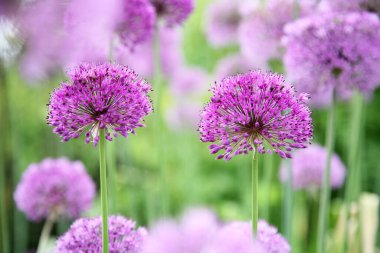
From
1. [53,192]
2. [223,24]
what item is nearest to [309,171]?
[223,24]

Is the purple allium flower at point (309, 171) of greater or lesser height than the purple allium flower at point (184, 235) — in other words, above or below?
below

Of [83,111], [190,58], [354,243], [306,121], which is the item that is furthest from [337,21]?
[190,58]

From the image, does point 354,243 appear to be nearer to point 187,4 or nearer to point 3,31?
point 187,4

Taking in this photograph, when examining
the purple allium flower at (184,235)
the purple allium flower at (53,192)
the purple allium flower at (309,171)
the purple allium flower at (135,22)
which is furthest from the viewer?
the purple allium flower at (309,171)

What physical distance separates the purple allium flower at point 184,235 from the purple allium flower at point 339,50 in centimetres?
75

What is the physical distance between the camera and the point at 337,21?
1050mm

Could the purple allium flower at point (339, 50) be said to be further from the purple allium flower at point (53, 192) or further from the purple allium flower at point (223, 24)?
the purple allium flower at point (223, 24)

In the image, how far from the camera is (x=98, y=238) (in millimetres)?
686

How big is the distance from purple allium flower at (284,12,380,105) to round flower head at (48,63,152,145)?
1.64 ft

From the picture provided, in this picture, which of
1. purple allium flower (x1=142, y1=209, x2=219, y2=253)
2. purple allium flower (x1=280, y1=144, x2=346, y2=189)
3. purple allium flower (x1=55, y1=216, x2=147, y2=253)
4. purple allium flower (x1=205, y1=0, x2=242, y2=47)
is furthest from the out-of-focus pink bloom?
purple allium flower (x1=142, y1=209, x2=219, y2=253)

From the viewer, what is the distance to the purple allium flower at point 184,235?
1.06 ft

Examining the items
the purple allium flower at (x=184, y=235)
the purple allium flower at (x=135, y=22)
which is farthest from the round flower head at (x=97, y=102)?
the purple allium flower at (x=135, y=22)

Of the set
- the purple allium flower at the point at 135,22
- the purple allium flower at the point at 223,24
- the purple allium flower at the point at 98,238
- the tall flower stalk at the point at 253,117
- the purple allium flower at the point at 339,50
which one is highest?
the purple allium flower at the point at 223,24

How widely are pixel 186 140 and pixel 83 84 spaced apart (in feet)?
6.94
